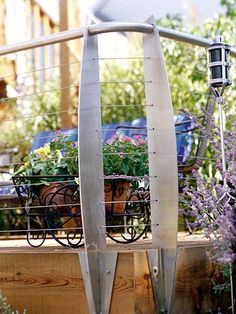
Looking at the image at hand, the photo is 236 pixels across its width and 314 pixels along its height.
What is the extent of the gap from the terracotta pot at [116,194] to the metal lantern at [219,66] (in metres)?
0.62

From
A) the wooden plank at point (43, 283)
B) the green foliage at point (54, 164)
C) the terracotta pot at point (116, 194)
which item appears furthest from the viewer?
the green foliage at point (54, 164)

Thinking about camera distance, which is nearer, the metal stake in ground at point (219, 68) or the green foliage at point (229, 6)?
the metal stake in ground at point (219, 68)

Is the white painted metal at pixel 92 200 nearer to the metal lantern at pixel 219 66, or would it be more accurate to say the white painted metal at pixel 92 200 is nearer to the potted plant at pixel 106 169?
Result: the potted plant at pixel 106 169

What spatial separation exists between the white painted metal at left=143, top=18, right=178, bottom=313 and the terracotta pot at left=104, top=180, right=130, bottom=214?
0.33 m

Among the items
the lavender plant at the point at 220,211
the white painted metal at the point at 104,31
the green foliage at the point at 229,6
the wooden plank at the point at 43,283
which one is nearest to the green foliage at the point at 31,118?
the green foliage at the point at 229,6

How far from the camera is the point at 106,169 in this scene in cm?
324

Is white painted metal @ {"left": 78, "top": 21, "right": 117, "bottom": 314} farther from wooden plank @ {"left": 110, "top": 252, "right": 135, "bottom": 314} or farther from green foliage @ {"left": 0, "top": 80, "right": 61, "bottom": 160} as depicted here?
green foliage @ {"left": 0, "top": 80, "right": 61, "bottom": 160}

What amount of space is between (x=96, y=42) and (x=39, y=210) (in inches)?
38.5

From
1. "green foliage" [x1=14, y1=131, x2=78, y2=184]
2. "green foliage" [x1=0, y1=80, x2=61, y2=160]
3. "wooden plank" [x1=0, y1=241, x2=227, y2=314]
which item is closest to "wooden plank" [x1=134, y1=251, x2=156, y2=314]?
"wooden plank" [x1=0, y1=241, x2=227, y2=314]

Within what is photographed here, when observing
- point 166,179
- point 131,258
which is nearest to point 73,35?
point 166,179

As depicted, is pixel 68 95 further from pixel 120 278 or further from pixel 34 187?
pixel 120 278

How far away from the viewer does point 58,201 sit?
3.30 metres

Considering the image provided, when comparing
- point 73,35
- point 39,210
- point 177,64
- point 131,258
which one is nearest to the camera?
point 131,258

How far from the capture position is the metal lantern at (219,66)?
299 cm
